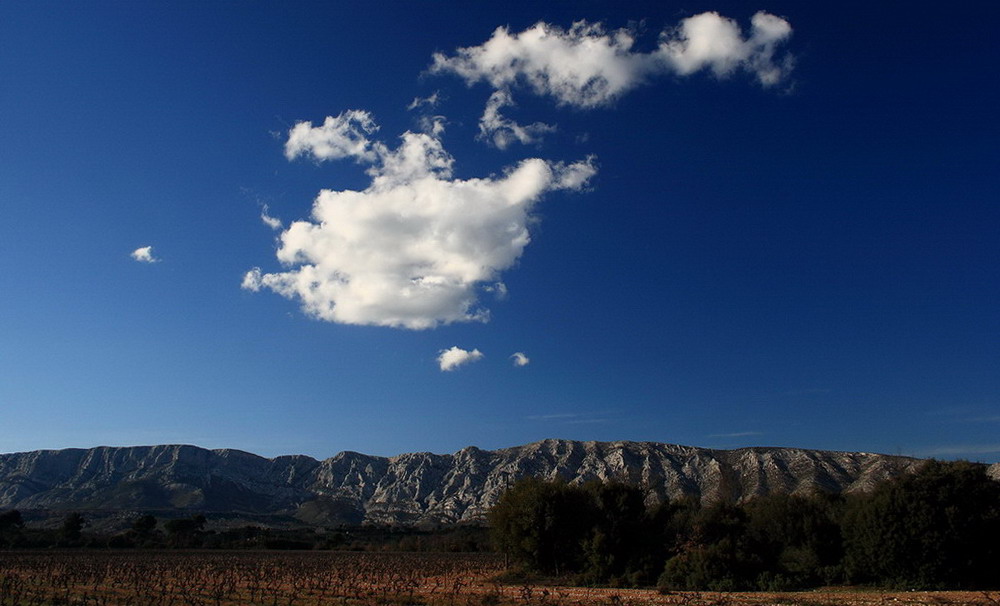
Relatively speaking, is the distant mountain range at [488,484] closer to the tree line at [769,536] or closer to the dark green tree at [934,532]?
the tree line at [769,536]

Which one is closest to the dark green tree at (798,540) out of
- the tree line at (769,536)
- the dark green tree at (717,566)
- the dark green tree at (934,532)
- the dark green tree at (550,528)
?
the tree line at (769,536)

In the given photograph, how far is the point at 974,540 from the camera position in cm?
2989

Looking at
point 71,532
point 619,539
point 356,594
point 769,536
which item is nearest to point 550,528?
point 619,539

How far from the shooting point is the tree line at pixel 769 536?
1179 inches

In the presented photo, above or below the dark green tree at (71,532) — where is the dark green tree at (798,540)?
above

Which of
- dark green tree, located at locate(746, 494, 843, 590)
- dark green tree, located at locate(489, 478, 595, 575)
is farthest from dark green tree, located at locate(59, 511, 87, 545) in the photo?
dark green tree, located at locate(746, 494, 843, 590)

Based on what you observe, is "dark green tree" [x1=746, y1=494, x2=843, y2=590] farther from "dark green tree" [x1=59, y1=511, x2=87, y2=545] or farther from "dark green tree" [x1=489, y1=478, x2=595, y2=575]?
"dark green tree" [x1=59, y1=511, x2=87, y2=545]

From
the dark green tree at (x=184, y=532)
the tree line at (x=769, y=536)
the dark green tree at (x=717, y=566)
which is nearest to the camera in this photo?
the tree line at (x=769, y=536)

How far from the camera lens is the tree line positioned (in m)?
30.0

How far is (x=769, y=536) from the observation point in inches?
1528

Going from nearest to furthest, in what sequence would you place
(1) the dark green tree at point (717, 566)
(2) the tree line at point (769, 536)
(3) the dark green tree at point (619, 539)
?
(2) the tree line at point (769, 536)
(1) the dark green tree at point (717, 566)
(3) the dark green tree at point (619, 539)

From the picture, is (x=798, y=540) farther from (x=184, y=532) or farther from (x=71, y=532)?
(x=184, y=532)

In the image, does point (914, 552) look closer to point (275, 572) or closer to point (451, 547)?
point (275, 572)

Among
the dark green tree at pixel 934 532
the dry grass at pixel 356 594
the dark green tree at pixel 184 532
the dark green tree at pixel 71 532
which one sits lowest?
the dark green tree at pixel 184 532
